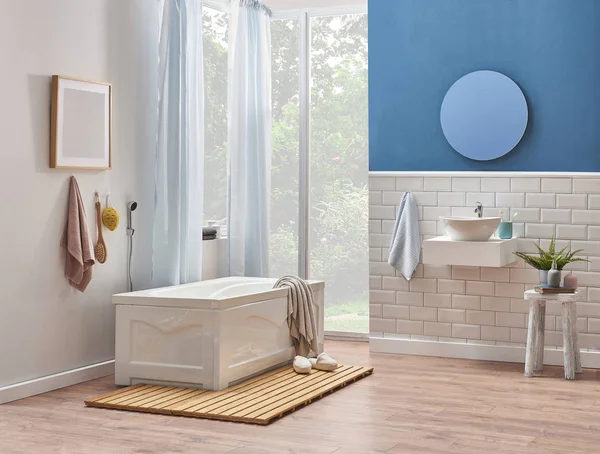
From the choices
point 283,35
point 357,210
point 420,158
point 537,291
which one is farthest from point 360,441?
point 283,35

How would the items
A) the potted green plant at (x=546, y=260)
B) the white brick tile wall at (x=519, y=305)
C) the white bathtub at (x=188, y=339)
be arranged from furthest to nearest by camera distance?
the white brick tile wall at (x=519, y=305) → the potted green plant at (x=546, y=260) → the white bathtub at (x=188, y=339)

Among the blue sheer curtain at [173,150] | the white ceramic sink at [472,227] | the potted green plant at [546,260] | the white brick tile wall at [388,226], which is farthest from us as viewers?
the white brick tile wall at [388,226]

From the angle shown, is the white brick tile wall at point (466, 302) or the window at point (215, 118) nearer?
the white brick tile wall at point (466, 302)

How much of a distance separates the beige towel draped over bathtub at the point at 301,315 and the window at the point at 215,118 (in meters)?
1.56

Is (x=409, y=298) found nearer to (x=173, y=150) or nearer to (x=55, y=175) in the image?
(x=173, y=150)

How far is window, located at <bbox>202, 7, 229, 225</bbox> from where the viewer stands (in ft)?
25.1

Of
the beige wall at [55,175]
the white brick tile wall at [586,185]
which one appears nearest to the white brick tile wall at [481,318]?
the white brick tile wall at [586,185]

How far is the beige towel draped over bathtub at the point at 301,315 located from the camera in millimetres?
6344

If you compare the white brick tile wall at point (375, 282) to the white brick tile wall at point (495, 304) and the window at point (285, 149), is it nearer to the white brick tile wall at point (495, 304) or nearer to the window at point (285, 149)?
the white brick tile wall at point (495, 304)

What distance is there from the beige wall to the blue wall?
73.1 inches

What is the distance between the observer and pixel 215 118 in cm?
774

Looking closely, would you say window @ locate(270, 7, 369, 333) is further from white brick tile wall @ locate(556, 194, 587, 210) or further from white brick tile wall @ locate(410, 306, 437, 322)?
white brick tile wall @ locate(556, 194, 587, 210)

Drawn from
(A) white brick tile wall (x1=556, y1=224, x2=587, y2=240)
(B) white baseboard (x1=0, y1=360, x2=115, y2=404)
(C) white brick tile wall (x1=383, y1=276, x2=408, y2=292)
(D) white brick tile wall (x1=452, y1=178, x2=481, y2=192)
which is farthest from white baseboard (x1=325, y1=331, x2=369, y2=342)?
(B) white baseboard (x1=0, y1=360, x2=115, y2=404)

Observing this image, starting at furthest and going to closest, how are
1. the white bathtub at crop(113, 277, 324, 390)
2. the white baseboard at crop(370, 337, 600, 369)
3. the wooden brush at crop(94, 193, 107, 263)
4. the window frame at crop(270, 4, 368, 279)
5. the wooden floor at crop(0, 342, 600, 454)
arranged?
the window frame at crop(270, 4, 368, 279) → the white baseboard at crop(370, 337, 600, 369) → the wooden brush at crop(94, 193, 107, 263) → the white bathtub at crop(113, 277, 324, 390) → the wooden floor at crop(0, 342, 600, 454)
